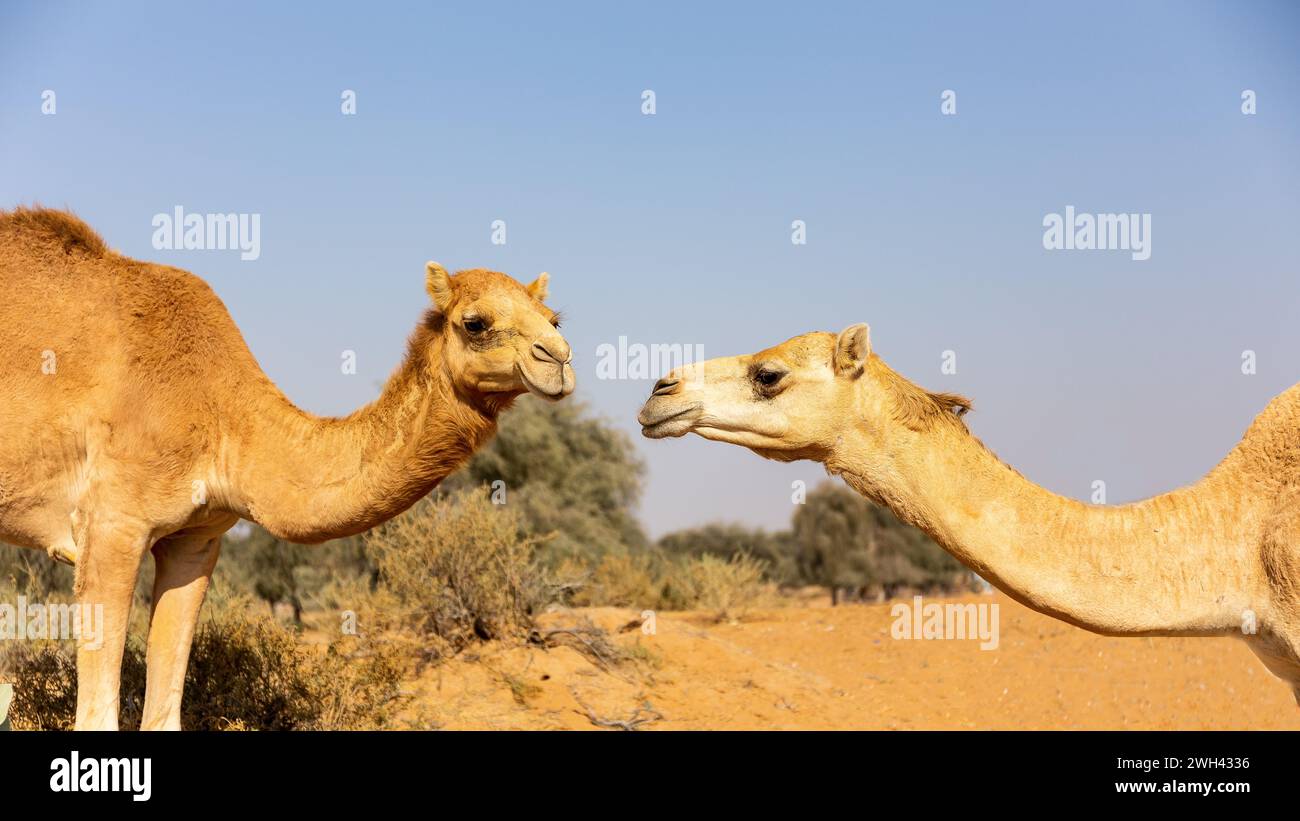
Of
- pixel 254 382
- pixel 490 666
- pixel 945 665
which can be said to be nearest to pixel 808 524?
pixel 945 665

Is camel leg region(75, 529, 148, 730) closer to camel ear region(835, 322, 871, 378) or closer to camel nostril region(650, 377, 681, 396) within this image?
camel nostril region(650, 377, 681, 396)

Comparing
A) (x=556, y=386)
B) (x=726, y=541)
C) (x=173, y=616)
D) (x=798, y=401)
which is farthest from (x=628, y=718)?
(x=726, y=541)

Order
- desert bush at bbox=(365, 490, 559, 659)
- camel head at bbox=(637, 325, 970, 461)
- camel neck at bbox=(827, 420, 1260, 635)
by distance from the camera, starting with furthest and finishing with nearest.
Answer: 1. desert bush at bbox=(365, 490, 559, 659)
2. camel head at bbox=(637, 325, 970, 461)
3. camel neck at bbox=(827, 420, 1260, 635)

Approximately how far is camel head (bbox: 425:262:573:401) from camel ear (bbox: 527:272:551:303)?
0.13 m

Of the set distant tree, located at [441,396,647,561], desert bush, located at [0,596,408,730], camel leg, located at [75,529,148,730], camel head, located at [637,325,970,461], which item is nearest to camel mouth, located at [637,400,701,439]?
camel head, located at [637,325,970,461]

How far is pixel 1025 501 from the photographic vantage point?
532cm

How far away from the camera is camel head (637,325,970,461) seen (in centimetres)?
547

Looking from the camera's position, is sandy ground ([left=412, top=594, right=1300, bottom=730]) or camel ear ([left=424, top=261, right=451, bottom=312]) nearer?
camel ear ([left=424, top=261, right=451, bottom=312])

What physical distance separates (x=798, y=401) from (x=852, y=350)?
0.32 m

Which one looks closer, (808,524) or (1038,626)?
(1038,626)

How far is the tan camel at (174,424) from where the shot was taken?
6.15m
